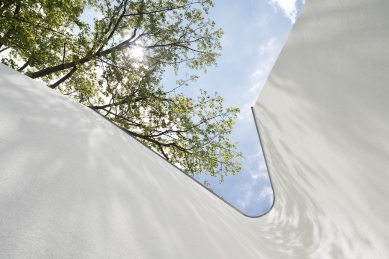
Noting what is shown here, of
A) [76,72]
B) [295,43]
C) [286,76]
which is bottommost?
[76,72]

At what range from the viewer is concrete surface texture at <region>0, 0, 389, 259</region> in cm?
98

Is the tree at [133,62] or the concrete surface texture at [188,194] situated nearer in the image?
the concrete surface texture at [188,194]

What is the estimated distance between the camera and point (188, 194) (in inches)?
108

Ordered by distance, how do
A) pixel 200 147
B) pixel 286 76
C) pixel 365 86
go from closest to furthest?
pixel 365 86, pixel 286 76, pixel 200 147

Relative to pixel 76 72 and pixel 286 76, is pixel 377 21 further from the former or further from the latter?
pixel 76 72

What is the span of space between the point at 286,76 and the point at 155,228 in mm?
3965

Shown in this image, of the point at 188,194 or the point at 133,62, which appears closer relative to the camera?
the point at 188,194

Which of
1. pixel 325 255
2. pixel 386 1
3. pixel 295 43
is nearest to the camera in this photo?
pixel 386 1

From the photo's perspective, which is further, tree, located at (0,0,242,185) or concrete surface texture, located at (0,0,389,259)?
tree, located at (0,0,242,185)

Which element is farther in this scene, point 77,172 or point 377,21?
point 377,21

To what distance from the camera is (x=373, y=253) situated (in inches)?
91.0

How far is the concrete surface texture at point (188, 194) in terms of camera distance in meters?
0.98

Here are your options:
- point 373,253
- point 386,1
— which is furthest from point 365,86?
point 373,253

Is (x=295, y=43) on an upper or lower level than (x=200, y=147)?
upper
